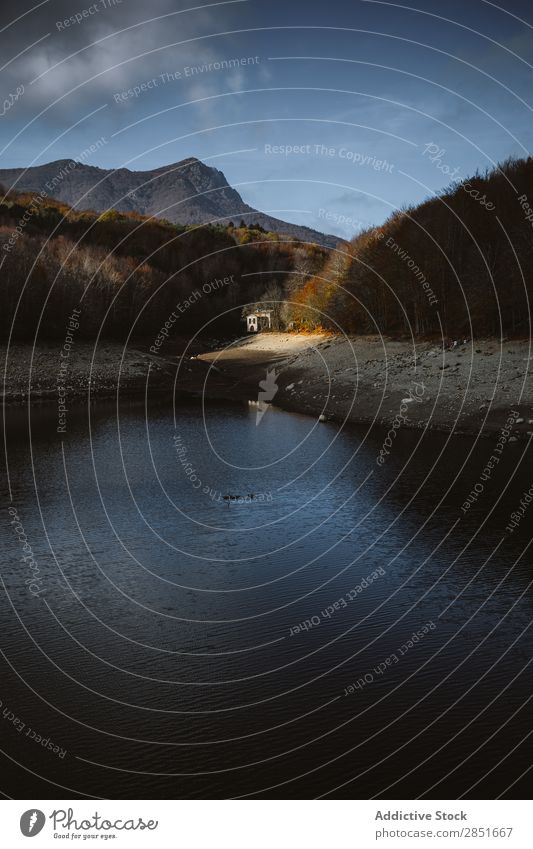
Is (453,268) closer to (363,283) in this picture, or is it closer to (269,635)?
(363,283)

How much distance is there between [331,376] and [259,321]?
55177 mm

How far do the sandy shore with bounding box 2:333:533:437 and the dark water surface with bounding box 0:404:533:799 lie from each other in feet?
40.7

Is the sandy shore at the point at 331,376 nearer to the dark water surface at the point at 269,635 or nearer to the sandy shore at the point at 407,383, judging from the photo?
the sandy shore at the point at 407,383

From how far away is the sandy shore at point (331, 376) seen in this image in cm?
4459

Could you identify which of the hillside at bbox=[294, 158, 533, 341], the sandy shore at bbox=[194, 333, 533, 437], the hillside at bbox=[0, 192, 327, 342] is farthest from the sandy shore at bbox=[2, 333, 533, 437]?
the hillside at bbox=[0, 192, 327, 342]

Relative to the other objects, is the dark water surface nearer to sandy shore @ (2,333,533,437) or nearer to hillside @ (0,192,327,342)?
sandy shore @ (2,333,533,437)

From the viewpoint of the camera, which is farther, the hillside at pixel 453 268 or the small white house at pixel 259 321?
the small white house at pixel 259 321

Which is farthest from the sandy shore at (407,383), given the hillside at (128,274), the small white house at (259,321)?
the small white house at (259,321)

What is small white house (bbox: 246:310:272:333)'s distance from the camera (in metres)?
113

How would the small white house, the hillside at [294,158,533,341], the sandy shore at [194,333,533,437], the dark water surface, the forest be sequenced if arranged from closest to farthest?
the dark water surface → the sandy shore at [194,333,533,437] → the hillside at [294,158,533,341] → the forest → the small white house

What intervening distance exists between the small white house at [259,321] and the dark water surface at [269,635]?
80.6 m

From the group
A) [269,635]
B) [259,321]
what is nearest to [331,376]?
[269,635]
